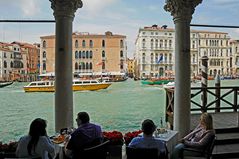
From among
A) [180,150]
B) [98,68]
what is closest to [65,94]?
[180,150]

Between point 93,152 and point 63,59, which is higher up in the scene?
point 63,59

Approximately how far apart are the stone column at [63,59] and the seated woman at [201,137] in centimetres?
165

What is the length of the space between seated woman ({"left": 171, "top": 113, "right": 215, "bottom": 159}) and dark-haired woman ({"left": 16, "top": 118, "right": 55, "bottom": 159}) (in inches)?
62.8

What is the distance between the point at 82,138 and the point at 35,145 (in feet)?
1.67

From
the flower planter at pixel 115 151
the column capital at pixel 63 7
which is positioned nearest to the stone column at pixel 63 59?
the column capital at pixel 63 7

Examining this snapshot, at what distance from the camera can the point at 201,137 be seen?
11.9 feet

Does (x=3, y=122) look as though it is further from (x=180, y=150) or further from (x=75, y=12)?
(x=180, y=150)

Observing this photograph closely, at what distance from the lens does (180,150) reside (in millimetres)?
3674

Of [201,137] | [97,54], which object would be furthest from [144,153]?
[97,54]

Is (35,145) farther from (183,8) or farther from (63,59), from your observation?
(183,8)

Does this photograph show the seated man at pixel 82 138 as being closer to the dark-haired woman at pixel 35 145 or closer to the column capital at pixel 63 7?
the dark-haired woman at pixel 35 145

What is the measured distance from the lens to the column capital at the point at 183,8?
15.5 ft

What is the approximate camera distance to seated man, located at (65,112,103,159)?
319 centimetres

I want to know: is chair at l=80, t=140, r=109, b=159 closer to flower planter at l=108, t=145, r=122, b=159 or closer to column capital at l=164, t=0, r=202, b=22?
flower planter at l=108, t=145, r=122, b=159
